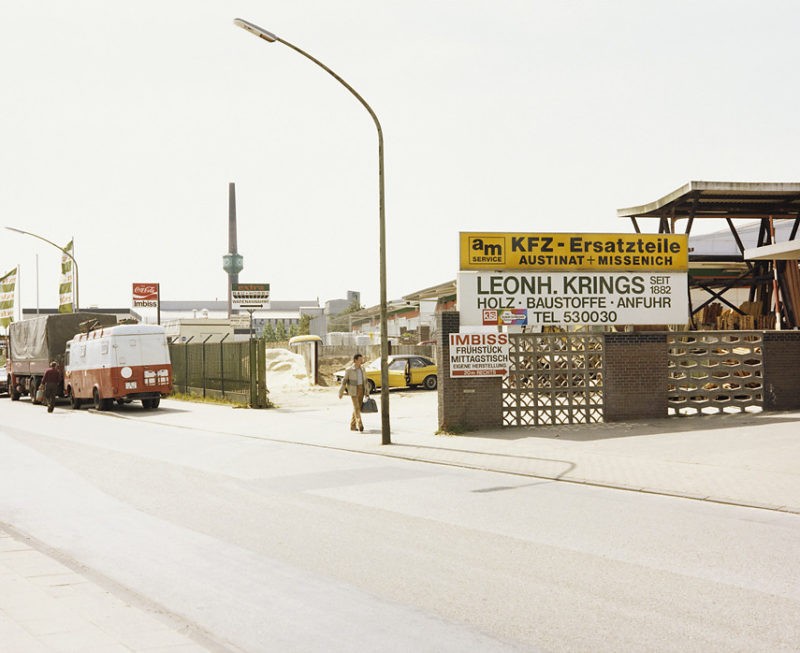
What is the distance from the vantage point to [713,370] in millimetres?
19266

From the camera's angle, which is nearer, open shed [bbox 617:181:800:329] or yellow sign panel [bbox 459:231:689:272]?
yellow sign panel [bbox 459:231:689:272]

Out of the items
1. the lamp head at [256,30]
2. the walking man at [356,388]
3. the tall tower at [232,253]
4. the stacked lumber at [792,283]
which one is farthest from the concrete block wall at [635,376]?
the tall tower at [232,253]

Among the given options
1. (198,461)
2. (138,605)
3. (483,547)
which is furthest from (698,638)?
(198,461)

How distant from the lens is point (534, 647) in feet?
17.1

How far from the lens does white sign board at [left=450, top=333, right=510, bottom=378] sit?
1806 centimetres

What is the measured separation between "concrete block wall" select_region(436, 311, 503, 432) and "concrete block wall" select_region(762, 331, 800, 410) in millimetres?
6053

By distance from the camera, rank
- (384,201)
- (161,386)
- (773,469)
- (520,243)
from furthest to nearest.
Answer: (161,386), (520,243), (384,201), (773,469)

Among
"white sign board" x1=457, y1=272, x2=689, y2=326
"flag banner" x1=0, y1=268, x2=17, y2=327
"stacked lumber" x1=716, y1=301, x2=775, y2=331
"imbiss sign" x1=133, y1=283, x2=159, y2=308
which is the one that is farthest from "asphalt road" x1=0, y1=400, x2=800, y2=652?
"imbiss sign" x1=133, y1=283, x2=159, y2=308

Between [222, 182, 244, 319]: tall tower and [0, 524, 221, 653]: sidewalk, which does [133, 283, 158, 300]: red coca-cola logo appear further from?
[0, 524, 221, 653]: sidewalk

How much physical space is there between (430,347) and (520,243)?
29581 mm

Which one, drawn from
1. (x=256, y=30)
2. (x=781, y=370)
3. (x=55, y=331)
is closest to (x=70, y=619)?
(x=256, y=30)

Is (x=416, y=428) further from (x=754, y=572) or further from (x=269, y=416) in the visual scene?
(x=754, y=572)

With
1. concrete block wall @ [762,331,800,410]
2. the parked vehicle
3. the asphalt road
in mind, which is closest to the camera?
the asphalt road

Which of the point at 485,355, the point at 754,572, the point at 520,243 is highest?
the point at 520,243
